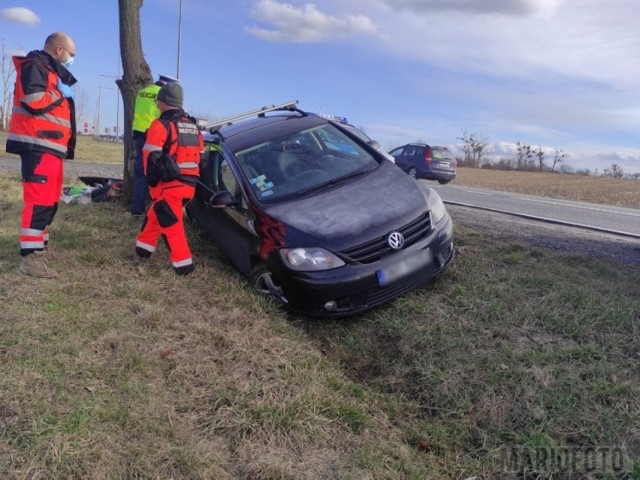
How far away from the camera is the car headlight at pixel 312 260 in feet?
13.8

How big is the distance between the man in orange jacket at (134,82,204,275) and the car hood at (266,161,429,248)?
954mm

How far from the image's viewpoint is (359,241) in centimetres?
429

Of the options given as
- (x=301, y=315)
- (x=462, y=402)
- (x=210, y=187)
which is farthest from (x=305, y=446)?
(x=210, y=187)

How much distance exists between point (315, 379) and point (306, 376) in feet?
0.21

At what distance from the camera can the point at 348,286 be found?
4180mm

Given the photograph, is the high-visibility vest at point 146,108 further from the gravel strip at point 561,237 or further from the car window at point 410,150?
the car window at point 410,150

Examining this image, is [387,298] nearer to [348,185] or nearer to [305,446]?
[348,185]

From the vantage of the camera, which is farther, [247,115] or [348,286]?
[247,115]

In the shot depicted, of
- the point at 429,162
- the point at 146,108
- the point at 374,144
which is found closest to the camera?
the point at 374,144

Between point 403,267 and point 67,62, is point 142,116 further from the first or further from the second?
point 403,267

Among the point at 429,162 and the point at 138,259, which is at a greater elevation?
the point at 429,162

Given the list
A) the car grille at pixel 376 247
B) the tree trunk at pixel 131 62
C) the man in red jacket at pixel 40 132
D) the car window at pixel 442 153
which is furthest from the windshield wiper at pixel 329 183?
the car window at pixel 442 153

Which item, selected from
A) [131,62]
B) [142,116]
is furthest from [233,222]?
[131,62]

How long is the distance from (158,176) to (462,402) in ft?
10.7
